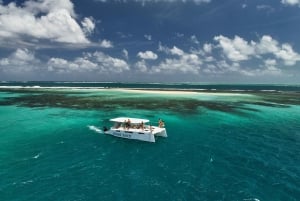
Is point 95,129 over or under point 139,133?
under

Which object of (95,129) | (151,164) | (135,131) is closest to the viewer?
(151,164)

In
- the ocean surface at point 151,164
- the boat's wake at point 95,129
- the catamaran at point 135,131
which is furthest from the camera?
the boat's wake at point 95,129

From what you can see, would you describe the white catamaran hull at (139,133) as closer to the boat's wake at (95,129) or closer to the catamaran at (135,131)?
the catamaran at (135,131)

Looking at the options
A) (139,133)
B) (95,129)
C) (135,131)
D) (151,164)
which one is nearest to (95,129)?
(95,129)

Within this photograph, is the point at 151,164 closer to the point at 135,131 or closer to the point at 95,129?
the point at 135,131

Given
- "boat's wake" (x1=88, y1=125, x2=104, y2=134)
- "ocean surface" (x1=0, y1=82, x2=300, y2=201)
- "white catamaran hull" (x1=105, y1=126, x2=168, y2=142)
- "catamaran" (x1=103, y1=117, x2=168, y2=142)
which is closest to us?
"ocean surface" (x1=0, y1=82, x2=300, y2=201)

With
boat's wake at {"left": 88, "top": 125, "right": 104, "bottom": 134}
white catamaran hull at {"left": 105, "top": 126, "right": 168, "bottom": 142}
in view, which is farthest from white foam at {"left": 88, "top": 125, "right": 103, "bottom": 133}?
white catamaran hull at {"left": 105, "top": 126, "right": 168, "bottom": 142}

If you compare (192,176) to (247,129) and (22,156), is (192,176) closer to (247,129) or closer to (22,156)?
(22,156)

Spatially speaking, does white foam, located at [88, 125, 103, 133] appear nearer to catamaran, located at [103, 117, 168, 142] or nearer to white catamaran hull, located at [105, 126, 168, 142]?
catamaran, located at [103, 117, 168, 142]

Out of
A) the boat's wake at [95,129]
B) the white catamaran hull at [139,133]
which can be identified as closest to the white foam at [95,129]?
the boat's wake at [95,129]

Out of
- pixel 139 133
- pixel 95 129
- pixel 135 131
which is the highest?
pixel 135 131

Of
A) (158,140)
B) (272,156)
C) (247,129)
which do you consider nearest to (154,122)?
(158,140)
